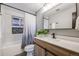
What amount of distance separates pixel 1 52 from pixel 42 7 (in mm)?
932

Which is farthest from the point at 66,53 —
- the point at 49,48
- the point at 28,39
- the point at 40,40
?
the point at 28,39

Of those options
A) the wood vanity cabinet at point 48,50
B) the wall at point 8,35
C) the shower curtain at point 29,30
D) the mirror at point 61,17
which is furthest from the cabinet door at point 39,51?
the mirror at point 61,17

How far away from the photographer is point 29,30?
1.35 meters

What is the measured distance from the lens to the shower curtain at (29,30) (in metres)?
1.32

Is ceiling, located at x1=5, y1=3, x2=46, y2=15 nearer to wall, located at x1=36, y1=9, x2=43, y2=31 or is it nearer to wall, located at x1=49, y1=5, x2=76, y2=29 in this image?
wall, located at x1=36, y1=9, x2=43, y2=31

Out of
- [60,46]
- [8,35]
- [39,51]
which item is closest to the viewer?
[60,46]

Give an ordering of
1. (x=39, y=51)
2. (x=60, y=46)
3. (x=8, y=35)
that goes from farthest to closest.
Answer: (x=39, y=51) → (x=8, y=35) → (x=60, y=46)

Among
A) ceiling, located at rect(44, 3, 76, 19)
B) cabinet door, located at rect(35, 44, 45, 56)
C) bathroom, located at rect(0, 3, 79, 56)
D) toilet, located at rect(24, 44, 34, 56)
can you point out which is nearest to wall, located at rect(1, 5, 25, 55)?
bathroom, located at rect(0, 3, 79, 56)

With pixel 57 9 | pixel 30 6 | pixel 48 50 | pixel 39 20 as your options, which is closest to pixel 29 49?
pixel 48 50

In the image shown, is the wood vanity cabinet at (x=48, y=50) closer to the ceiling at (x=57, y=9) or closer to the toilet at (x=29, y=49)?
the toilet at (x=29, y=49)

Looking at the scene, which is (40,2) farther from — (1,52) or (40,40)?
(1,52)

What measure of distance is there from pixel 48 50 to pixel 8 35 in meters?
0.64

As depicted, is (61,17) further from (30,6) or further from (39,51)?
(39,51)

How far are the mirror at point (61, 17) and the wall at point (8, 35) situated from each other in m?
0.51
